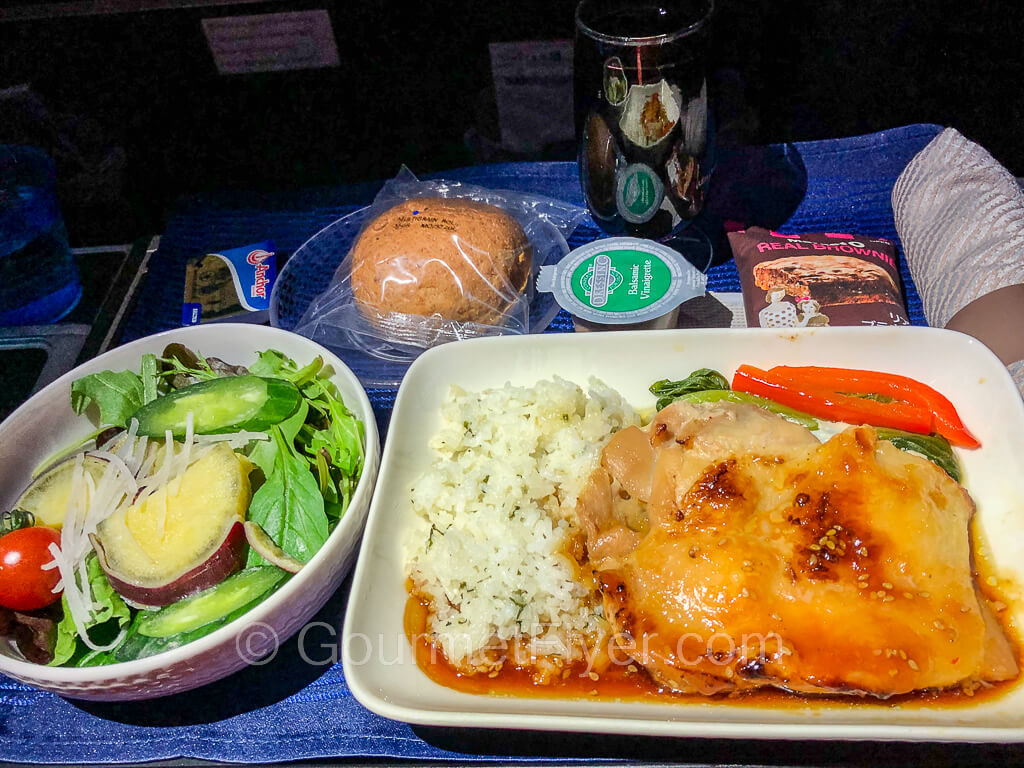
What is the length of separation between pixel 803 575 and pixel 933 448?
0.81 meters

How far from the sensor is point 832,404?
2396mm

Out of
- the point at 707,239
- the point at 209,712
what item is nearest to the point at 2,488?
the point at 209,712

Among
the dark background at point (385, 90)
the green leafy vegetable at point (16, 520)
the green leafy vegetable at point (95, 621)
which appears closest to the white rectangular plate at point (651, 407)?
the green leafy vegetable at point (95, 621)

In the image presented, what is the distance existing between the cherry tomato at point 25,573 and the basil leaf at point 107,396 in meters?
0.50

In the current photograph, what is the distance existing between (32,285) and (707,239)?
319cm

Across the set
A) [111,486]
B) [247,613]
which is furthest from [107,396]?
[247,613]

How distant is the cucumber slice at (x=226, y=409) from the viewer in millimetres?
2256

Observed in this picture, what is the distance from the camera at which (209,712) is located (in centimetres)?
→ 203

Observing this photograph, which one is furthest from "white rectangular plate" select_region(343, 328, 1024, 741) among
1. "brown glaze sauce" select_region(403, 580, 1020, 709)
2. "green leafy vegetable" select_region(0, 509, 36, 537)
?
"green leafy vegetable" select_region(0, 509, 36, 537)

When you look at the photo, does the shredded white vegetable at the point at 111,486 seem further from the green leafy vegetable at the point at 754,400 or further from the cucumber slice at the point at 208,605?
the green leafy vegetable at the point at 754,400

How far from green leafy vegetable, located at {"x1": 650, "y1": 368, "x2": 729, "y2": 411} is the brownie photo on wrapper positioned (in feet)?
1.32

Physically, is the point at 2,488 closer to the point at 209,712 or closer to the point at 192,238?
the point at 209,712

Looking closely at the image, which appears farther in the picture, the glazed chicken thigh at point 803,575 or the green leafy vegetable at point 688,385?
the green leafy vegetable at point 688,385

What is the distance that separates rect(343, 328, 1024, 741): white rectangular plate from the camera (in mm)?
1681
